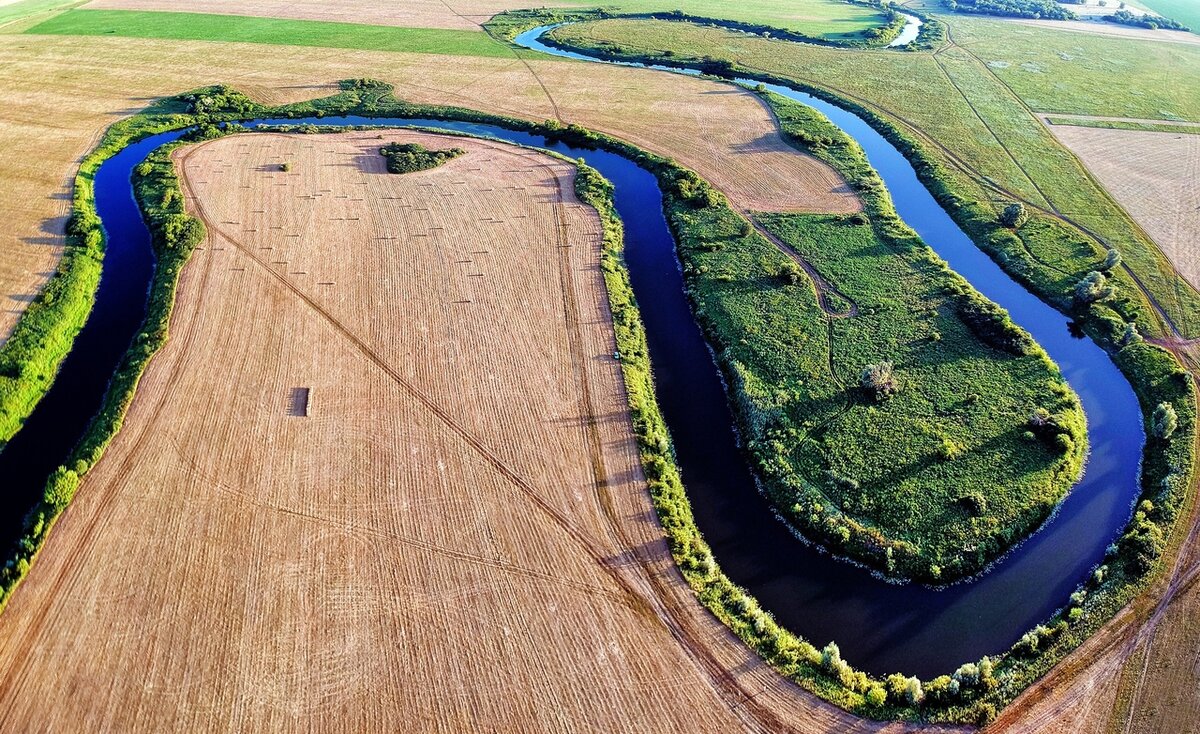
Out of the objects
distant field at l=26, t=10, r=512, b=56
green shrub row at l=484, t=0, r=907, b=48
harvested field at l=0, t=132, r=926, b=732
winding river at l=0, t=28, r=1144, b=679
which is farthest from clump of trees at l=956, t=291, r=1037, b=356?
green shrub row at l=484, t=0, r=907, b=48

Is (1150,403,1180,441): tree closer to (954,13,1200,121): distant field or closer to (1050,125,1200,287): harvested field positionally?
(1050,125,1200,287): harvested field

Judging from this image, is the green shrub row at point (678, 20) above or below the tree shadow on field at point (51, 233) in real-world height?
above

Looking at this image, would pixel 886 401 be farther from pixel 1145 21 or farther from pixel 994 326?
pixel 1145 21

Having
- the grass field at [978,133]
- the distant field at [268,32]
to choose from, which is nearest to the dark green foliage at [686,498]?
the grass field at [978,133]

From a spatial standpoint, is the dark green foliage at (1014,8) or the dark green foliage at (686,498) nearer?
the dark green foliage at (686,498)

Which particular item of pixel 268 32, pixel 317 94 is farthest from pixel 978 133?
pixel 268 32

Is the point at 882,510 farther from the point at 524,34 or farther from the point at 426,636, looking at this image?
the point at 524,34

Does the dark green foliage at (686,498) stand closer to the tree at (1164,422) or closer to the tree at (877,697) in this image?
the tree at (877,697)
